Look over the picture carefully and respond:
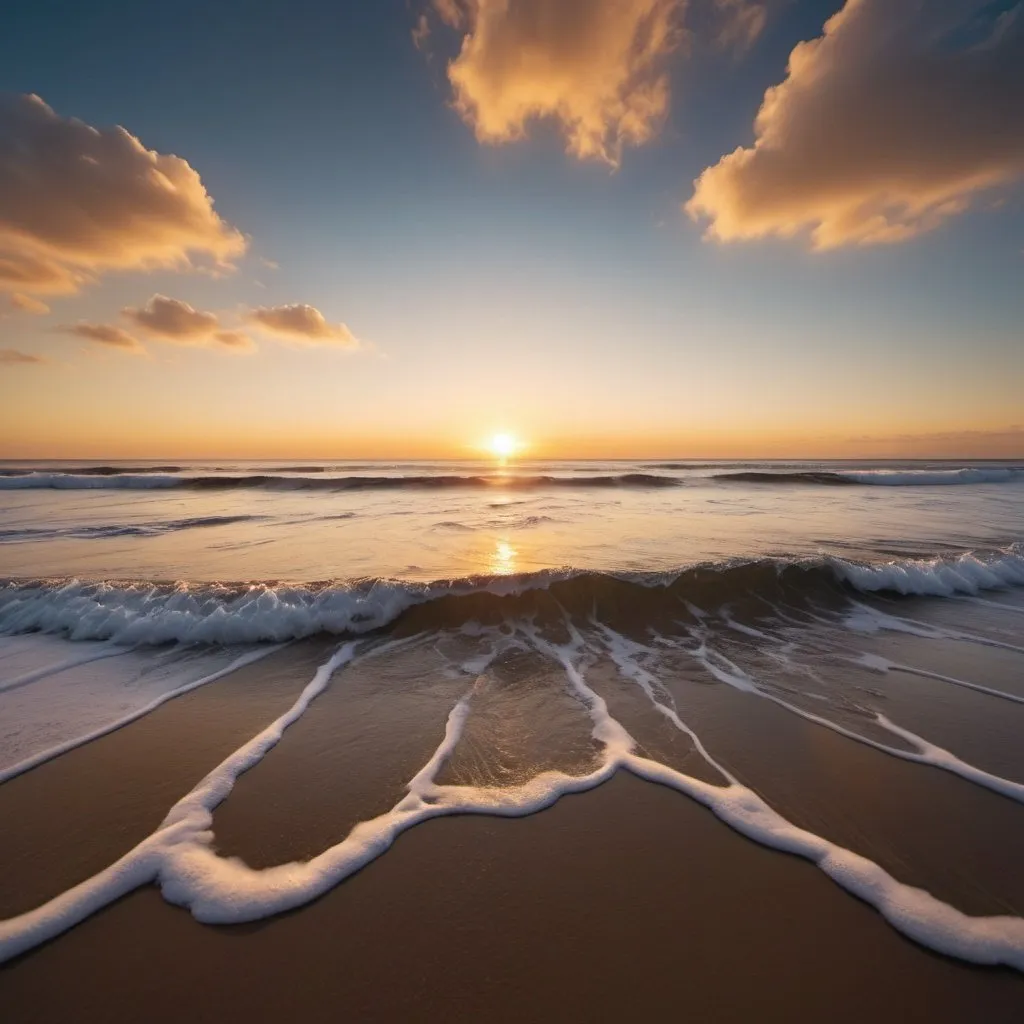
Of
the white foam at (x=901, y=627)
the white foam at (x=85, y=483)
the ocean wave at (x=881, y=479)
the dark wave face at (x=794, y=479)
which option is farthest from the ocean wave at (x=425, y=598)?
the white foam at (x=85, y=483)

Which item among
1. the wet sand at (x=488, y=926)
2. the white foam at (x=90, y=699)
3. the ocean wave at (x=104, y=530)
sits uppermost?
the ocean wave at (x=104, y=530)

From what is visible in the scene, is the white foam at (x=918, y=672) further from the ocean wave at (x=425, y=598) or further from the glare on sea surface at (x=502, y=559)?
the glare on sea surface at (x=502, y=559)

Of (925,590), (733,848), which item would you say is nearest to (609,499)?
(925,590)

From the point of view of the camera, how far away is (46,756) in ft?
10.5

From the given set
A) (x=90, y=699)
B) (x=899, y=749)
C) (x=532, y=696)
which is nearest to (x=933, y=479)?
(x=899, y=749)

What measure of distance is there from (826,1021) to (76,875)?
3214 millimetres

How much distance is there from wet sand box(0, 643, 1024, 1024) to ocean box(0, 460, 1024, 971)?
0.19 ft

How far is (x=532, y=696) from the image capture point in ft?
13.5

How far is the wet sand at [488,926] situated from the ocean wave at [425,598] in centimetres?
241

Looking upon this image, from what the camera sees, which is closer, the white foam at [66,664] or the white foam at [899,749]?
the white foam at [899,749]

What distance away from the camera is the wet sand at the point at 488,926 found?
1.78m

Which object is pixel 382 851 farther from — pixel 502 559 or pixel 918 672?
pixel 502 559

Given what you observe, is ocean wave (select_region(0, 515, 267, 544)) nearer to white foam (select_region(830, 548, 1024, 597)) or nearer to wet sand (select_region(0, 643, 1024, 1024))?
wet sand (select_region(0, 643, 1024, 1024))

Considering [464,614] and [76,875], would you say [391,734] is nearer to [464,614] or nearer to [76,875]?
[76,875]
